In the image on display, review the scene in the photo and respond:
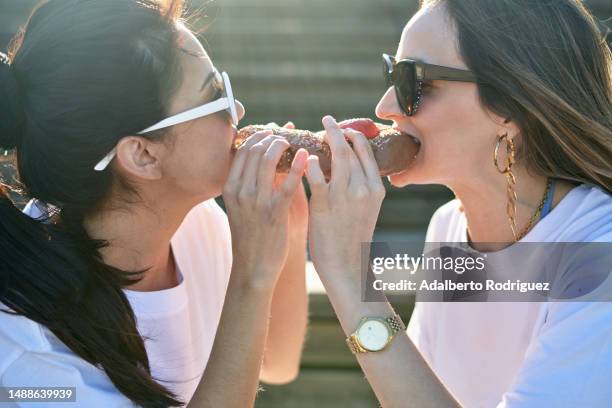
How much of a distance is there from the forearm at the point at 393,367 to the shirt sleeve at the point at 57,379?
69 centimetres

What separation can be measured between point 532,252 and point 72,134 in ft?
5.01

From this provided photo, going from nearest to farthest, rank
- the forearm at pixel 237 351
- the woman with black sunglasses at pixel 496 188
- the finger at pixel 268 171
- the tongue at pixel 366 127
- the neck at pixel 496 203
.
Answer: the woman with black sunglasses at pixel 496 188 < the forearm at pixel 237 351 < the finger at pixel 268 171 < the neck at pixel 496 203 < the tongue at pixel 366 127

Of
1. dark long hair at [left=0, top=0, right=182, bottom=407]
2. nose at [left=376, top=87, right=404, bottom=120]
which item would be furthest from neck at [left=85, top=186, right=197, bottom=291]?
nose at [left=376, top=87, right=404, bottom=120]

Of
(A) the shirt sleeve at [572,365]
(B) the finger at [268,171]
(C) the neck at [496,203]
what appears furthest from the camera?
(C) the neck at [496,203]

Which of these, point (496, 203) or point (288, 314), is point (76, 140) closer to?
point (288, 314)

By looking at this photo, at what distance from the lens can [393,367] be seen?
7.25 feet

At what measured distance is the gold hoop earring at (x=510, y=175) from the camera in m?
2.58

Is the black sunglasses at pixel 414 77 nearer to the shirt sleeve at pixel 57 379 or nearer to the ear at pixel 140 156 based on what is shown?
the ear at pixel 140 156

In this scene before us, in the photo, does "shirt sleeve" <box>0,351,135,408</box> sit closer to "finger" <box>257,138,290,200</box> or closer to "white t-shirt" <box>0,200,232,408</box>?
"white t-shirt" <box>0,200,232,408</box>

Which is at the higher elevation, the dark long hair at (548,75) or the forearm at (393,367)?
the dark long hair at (548,75)

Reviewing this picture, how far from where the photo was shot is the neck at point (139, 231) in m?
2.51

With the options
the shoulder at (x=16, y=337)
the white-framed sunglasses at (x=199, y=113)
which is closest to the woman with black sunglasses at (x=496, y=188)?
the white-framed sunglasses at (x=199, y=113)

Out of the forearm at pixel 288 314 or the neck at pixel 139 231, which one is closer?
the neck at pixel 139 231

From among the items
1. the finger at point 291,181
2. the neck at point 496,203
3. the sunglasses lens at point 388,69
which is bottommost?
the neck at point 496,203
